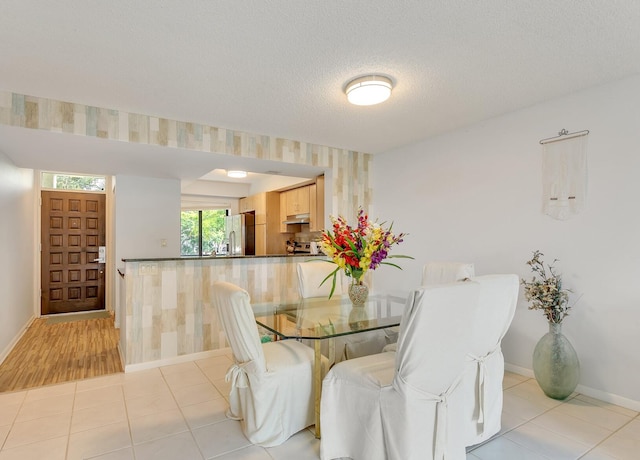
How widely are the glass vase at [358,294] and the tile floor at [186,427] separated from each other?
0.97 metres

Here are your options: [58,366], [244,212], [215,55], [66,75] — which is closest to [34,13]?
[66,75]

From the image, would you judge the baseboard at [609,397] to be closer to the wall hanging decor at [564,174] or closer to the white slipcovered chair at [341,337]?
the wall hanging decor at [564,174]

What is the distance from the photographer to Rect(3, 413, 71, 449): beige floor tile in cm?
219

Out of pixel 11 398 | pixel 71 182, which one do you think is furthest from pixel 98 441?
pixel 71 182

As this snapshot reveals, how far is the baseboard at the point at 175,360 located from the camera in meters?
3.38

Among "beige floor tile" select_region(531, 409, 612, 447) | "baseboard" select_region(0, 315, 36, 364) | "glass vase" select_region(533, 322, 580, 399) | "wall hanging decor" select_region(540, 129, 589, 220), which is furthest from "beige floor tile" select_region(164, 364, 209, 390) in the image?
"wall hanging decor" select_region(540, 129, 589, 220)

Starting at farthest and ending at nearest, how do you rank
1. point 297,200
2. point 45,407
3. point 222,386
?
point 297,200, point 222,386, point 45,407

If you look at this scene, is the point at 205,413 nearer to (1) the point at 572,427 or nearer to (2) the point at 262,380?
(2) the point at 262,380

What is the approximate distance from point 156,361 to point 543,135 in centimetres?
418

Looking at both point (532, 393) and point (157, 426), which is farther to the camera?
point (532, 393)

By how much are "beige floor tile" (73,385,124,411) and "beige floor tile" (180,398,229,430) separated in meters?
0.65

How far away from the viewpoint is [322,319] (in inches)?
94.1

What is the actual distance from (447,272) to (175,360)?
2.81 m

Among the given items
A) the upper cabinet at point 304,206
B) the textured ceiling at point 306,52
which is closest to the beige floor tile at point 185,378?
the textured ceiling at point 306,52
